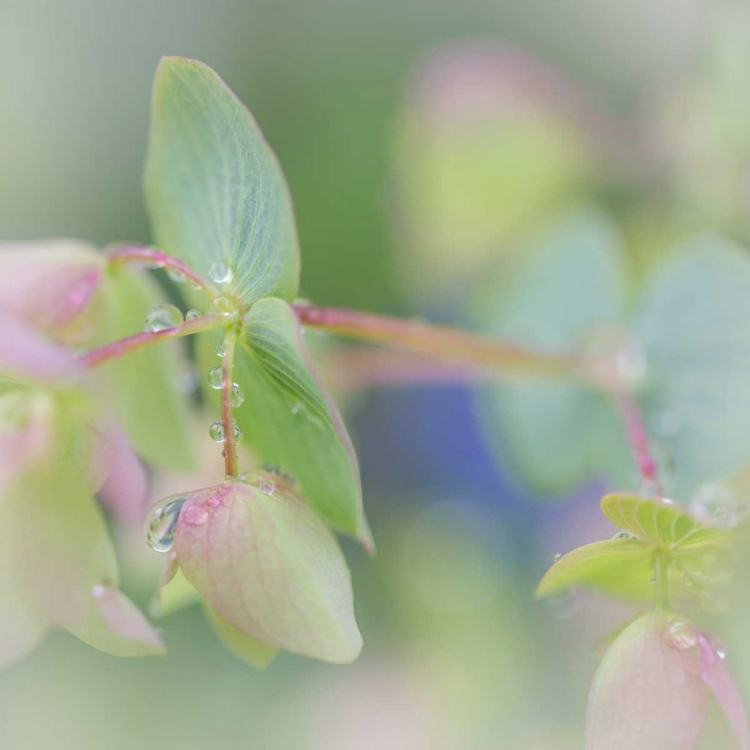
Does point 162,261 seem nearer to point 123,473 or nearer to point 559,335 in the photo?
point 123,473

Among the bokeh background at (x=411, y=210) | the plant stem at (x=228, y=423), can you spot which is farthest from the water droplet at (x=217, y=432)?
the bokeh background at (x=411, y=210)

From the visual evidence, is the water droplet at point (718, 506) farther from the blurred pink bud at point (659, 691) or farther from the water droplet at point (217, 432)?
the water droplet at point (217, 432)

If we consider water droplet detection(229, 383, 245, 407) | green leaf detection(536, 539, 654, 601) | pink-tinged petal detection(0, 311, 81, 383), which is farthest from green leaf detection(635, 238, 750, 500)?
pink-tinged petal detection(0, 311, 81, 383)

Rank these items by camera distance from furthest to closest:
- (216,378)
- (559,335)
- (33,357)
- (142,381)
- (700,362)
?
(559,335)
(700,362)
(142,381)
(216,378)
(33,357)

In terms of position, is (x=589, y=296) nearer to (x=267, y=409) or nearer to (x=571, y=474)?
(x=571, y=474)

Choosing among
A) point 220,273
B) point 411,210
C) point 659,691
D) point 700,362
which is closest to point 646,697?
point 659,691

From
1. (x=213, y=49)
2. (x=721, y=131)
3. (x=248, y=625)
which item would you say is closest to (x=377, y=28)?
(x=213, y=49)

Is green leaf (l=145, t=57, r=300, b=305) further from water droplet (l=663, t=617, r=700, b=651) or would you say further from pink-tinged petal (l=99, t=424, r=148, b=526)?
water droplet (l=663, t=617, r=700, b=651)

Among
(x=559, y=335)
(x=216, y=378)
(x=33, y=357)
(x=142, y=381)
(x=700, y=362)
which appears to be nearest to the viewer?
(x=33, y=357)
